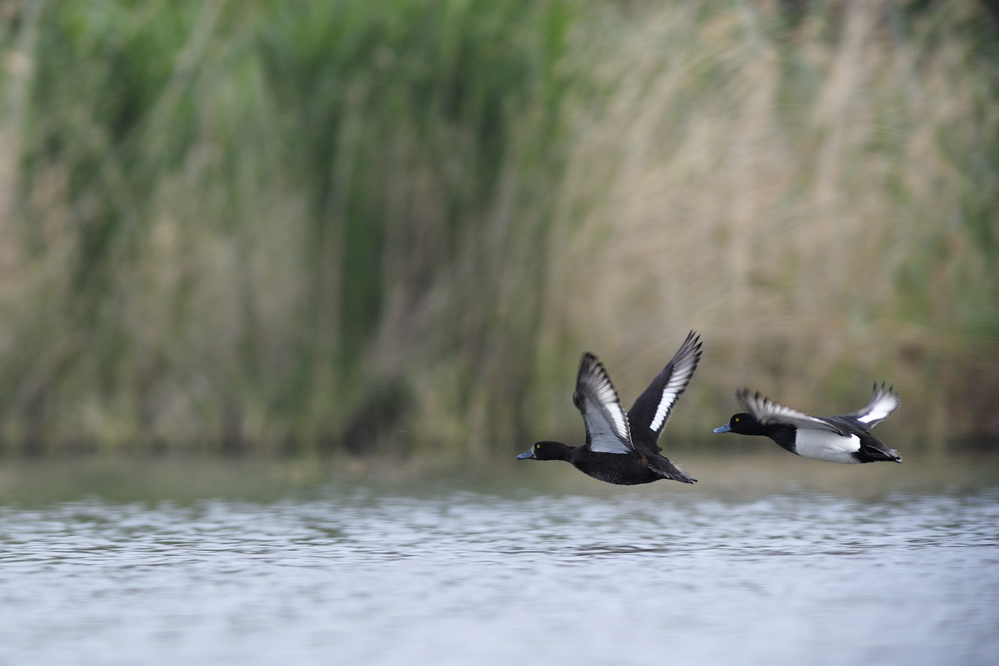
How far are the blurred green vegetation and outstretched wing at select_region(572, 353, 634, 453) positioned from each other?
4374 mm

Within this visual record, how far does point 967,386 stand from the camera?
44.0 ft

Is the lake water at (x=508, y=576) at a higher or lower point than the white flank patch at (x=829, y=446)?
lower

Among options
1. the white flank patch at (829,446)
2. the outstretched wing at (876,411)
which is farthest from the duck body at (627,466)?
the outstretched wing at (876,411)

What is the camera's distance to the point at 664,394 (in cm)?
934

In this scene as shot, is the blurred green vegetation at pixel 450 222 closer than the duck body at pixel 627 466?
No

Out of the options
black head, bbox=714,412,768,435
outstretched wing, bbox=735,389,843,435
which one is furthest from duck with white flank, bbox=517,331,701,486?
outstretched wing, bbox=735,389,843,435

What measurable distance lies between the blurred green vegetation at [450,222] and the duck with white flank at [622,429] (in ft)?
12.6

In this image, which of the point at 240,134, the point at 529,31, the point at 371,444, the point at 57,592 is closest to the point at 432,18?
the point at 529,31

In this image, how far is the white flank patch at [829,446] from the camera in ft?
28.3

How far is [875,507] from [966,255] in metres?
3.92

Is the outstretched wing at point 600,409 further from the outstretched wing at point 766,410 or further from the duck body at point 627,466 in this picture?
the outstretched wing at point 766,410

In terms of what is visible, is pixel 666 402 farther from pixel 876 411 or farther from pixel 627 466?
pixel 876 411

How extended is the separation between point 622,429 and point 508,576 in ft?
3.19

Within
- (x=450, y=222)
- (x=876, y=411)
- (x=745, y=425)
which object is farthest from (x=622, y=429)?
(x=450, y=222)
